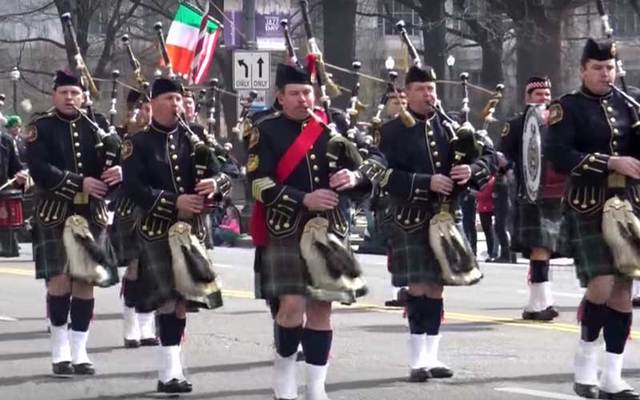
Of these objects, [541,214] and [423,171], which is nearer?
[423,171]

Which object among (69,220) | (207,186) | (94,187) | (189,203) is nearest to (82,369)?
(69,220)

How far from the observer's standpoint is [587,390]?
29.4 ft

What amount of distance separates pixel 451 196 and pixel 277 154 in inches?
58.4

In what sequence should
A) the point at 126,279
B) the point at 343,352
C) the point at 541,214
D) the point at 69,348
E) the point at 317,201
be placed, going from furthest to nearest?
1. the point at 541,214
2. the point at 126,279
3. the point at 343,352
4. the point at 69,348
5. the point at 317,201

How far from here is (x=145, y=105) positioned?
37.9 ft

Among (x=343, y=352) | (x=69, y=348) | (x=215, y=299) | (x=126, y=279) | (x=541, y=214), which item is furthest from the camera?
(x=541, y=214)

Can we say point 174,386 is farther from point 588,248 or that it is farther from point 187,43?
point 187,43

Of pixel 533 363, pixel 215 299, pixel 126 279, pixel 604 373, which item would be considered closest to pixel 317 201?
pixel 215 299

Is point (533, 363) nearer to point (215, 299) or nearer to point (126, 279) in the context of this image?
point (215, 299)

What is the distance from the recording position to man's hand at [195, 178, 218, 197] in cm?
927

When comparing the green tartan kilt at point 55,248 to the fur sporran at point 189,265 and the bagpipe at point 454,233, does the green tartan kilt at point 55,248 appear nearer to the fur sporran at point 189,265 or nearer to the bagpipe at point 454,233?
the fur sporran at point 189,265

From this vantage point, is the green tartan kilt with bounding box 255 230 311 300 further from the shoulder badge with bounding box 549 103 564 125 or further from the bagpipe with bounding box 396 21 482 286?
the shoulder badge with bounding box 549 103 564 125

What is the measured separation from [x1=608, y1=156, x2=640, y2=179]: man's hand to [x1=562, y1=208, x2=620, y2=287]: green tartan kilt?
12.5 inches

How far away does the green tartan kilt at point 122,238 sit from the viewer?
39.2 feet
